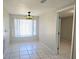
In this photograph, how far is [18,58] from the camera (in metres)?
3.77

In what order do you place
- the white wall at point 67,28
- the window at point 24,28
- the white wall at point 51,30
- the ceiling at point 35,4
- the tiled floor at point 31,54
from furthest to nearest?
the white wall at point 67,28 → the window at point 24,28 → the white wall at point 51,30 → the tiled floor at point 31,54 → the ceiling at point 35,4

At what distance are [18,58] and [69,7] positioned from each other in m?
2.97

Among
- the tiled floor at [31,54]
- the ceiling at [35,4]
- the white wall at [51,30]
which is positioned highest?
the ceiling at [35,4]

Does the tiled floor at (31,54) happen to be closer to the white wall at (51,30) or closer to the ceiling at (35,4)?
the white wall at (51,30)

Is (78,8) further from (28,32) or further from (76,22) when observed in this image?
(28,32)

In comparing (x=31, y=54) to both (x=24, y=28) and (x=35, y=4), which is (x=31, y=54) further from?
(x=24, y=28)

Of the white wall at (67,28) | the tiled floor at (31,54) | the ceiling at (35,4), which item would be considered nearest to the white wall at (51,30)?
the tiled floor at (31,54)

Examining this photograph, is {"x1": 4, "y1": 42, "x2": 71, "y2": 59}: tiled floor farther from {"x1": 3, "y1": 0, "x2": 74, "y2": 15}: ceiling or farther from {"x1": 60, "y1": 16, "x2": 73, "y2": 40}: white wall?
{"x1": 60, "y1": 16, "x2": 73, "y2": 40}: white wall

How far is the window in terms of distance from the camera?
7828 millimetres

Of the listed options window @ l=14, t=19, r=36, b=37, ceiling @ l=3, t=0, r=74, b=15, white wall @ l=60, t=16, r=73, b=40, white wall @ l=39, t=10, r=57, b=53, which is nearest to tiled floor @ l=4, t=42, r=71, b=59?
white wall @ l=39, t=10, r=57, b=53

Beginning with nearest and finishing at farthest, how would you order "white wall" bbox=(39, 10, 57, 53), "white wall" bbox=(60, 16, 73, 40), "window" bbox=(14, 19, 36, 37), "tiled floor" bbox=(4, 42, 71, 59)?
"tiled floor" bbox=(4, 42, 71, 59)
"white wall" bbox=(39, 10, 57, 53)
"window" bbox=(14, 19, 36, 37)
"white wall" bbox=(60, 16, 73, 40)

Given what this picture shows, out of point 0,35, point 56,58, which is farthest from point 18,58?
point 0,35

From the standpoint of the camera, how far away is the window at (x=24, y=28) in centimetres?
783

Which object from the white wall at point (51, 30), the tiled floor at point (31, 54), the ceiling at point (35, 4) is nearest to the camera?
the ceiling at point (35, 4)
